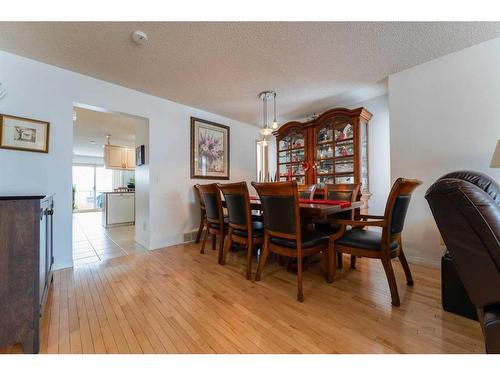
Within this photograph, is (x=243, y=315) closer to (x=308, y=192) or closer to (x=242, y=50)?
(x=308, y=192)

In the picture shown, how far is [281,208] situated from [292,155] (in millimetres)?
2361

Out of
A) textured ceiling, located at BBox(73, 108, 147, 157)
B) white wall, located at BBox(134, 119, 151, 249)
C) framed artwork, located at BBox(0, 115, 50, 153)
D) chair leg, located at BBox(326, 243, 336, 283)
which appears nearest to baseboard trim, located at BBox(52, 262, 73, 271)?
white wall, located at BBox(134, 119, 151, 249)

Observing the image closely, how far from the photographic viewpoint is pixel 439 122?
7.27 ft

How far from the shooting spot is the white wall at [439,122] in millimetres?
1977

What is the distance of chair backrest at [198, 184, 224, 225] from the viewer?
2.36m

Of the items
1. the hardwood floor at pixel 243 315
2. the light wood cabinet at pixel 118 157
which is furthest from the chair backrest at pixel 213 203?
the light wood cabinet at pixel 118 157

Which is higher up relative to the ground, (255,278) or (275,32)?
(275,32)

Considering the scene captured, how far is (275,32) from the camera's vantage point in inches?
69.4
